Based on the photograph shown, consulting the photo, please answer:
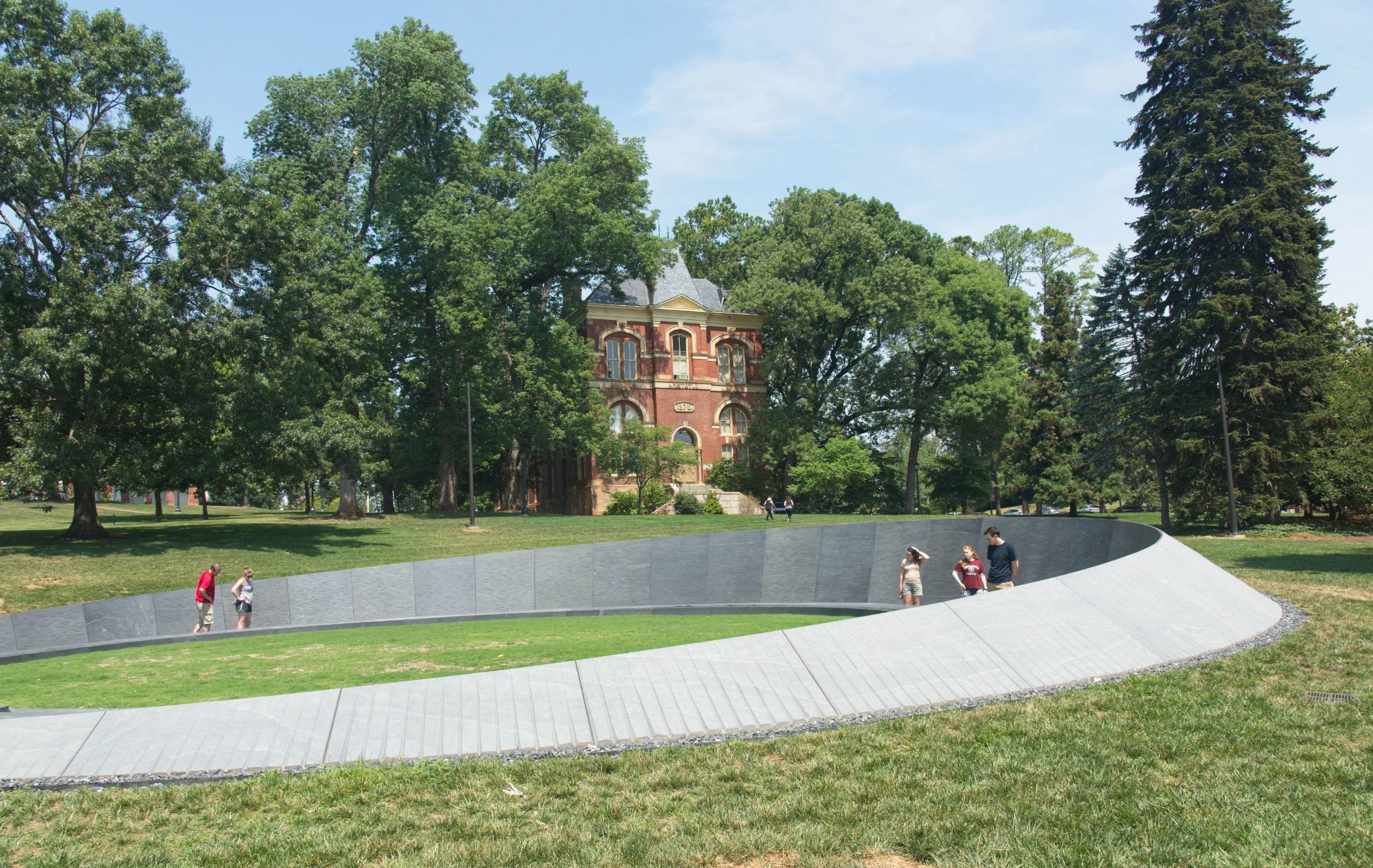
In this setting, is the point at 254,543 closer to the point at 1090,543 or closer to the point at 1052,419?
the point at 1090,543

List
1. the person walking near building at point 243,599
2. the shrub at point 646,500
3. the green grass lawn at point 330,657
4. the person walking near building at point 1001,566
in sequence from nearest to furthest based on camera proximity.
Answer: the green grass lawn at point 330,657 < the person walking near building at point 1001,566 < the person walking near building at point 243,599 < the shrub at point 646,500

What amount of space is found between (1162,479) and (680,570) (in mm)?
27112

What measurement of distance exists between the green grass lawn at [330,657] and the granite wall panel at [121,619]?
2.59 meters

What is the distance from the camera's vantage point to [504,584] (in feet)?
69.8

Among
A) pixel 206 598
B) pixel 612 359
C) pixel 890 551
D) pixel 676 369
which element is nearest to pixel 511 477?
pixel 612 359

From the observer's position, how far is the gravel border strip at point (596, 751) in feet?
22.3

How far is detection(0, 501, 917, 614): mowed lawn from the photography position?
83.0 ft

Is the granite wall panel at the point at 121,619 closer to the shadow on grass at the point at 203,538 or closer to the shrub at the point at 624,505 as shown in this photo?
the shadow on grass at the point at 203,538

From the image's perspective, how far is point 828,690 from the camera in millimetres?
8211

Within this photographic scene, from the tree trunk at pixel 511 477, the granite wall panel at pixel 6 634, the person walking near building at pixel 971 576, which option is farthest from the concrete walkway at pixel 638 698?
the tree trunk at pixel 511 477

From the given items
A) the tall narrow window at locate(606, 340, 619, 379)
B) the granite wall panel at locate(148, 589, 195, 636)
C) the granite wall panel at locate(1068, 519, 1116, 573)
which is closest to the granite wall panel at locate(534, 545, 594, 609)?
the granite wall panel at locate(148, 589, 195, 636)

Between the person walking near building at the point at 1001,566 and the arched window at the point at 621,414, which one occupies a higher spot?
the arched window at the point at 621,414

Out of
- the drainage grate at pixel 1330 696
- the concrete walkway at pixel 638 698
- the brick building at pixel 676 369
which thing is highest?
the brick building at pixel 676 369

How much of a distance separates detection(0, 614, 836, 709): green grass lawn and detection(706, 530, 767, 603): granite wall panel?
232 centimetres
